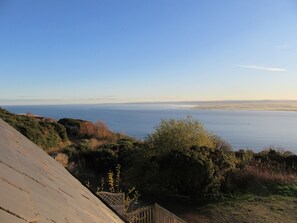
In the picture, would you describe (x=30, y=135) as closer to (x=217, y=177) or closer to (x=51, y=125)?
(x=51, y=125)

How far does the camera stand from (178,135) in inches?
750

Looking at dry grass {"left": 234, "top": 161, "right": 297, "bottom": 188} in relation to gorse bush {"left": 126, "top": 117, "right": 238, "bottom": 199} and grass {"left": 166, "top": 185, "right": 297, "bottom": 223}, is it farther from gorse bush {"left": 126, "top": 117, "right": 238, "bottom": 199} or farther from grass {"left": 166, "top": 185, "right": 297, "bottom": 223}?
grass {"left": 166, "top": 185, "right": 297, "bottom": 223}

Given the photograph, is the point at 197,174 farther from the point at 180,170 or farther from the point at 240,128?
the point at 240,128

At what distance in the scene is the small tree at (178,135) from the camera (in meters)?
18.7

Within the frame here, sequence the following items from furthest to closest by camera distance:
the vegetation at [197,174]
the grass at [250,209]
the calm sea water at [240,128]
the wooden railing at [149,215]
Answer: the calm sea water at [240,128], the vegetation at [197,174], the grass at [250,209], the wooden railing at [149,215]

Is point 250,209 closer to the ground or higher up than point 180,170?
closer to the ground

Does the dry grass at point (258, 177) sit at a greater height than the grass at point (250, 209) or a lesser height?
greater

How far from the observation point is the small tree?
18672 mm

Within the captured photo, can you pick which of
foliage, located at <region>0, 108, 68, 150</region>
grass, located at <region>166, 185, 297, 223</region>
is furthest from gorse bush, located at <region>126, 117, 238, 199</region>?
foliage, located at <region>0, 108, 68, 150</region>

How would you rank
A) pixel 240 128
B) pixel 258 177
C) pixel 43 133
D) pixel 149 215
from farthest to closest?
pixel 240 128 < pixel 43 133 < pixel 258 177 < pixel 149 215

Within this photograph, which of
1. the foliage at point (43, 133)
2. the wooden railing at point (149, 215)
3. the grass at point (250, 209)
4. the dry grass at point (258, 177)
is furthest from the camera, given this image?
the foliage at point (43, 133)

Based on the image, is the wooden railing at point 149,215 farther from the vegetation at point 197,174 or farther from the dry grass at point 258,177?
the dry grass at point 258,177

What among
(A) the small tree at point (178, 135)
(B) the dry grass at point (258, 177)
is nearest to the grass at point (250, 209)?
(B) the dry grass at point (258, 177)

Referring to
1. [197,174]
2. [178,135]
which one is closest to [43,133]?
[178,135]
